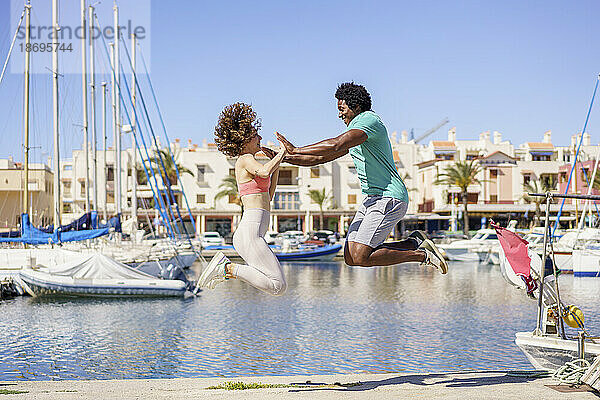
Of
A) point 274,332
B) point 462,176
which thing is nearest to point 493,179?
point 462,176

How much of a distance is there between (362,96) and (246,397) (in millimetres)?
3225

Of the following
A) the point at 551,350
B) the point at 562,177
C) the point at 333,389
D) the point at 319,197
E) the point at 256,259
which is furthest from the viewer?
the point at 562,177

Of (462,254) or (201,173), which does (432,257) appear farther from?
(201,173)

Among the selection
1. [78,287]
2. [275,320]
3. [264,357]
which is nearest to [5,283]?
[78,287]

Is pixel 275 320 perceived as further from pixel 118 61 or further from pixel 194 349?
pixel 118 61

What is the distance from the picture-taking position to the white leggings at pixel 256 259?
293 inches

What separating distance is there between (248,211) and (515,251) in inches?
141

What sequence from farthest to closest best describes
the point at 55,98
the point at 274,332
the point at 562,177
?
the point at 562,177
the point at 55,98
the point at 274,332

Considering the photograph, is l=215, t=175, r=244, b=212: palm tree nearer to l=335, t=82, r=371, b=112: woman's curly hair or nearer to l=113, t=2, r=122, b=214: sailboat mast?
l=113, t=2, r=122, b=214: sailboat mast

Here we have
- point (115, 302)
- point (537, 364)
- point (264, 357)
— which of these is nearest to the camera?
point (537, 364)

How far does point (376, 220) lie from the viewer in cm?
757

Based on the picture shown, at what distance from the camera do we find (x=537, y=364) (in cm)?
987

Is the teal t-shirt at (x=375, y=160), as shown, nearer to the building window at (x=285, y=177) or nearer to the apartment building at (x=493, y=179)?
the apartment building at (x=493, y=179)

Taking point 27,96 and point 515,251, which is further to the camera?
point 27,96
